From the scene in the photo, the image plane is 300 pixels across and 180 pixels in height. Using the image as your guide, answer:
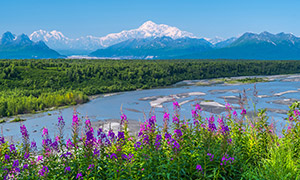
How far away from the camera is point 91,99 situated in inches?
1510

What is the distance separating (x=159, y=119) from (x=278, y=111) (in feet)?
38.0

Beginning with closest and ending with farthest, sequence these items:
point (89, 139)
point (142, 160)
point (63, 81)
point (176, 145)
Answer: point (176, 145), point (89, 139), point (142, 160), point (63, 81)

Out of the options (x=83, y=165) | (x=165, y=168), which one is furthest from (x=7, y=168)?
(x=165, y=168)

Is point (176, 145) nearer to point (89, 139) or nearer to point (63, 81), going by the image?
point (89, 139)

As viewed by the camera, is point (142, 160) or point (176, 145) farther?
point (142, 160)

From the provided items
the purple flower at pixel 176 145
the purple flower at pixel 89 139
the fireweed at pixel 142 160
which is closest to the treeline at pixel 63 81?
the fireweed at pixel 142 160

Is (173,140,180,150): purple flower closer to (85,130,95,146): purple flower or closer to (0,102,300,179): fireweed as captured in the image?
(0,102,300,179): fireweed

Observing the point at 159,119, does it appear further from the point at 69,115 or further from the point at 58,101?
the point at 58,101

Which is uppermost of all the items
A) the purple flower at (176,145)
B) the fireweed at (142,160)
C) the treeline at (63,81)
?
the purple flower at (176,145)

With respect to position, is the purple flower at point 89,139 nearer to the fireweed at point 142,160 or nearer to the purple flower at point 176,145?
the fireweed at point 142,160

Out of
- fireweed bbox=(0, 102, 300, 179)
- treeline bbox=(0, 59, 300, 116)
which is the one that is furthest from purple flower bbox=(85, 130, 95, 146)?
treeline bbox=(0, 59, 300, 116)

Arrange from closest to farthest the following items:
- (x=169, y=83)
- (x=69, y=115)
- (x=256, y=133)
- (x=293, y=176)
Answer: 1. (x=293, y=176)
2. (x=256, y=133)
3. (x=69, y=115)
4. (x=169, y=83)

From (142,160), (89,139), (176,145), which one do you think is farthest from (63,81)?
(176,145)

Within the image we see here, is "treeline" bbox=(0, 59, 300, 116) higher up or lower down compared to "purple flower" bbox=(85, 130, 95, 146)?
lower down
